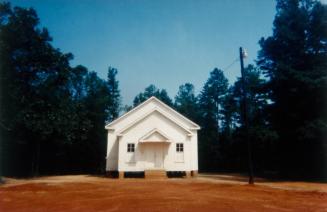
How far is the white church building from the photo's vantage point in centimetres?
2323

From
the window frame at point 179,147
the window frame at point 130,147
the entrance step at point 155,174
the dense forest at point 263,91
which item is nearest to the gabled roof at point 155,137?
the window frame at point 130,147

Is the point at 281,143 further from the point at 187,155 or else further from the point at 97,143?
the point at 97,143

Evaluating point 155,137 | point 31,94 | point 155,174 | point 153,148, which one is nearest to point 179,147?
point 153,148

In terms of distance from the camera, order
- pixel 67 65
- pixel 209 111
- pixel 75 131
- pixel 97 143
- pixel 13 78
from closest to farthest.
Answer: pixel 13 78, pixel 67 65, pixel 75 131, pixel 97 143, pixel 209 111

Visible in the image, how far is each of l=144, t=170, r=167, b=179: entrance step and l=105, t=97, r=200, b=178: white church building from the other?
0.09m

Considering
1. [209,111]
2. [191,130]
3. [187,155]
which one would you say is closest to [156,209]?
[187,155]

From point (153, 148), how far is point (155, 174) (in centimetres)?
226

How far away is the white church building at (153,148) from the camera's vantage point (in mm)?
23234

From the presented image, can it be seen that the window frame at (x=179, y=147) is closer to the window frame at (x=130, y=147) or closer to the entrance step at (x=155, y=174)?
the entrance step at (x=155, y=174)

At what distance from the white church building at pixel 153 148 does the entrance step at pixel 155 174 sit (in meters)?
0.09

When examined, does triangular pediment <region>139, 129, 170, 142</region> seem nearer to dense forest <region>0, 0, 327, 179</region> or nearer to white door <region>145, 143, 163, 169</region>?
white door <region>145, 143, 163, 169</region>

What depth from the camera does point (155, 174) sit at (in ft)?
75.0

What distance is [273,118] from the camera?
2522 cm

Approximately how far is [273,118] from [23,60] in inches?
948
